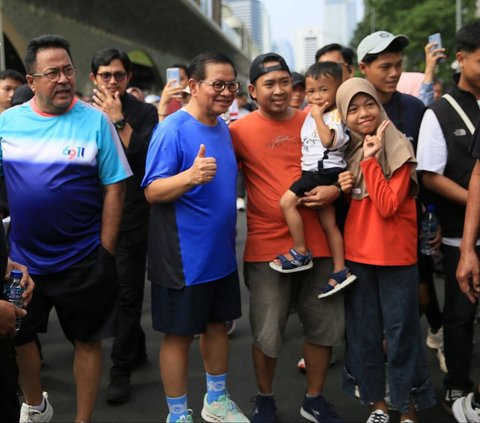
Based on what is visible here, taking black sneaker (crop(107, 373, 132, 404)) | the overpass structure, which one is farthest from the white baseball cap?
the overpass structure

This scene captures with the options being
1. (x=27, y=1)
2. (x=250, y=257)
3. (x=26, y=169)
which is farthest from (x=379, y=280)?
(x=27, y=1)

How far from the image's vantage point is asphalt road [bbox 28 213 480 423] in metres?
3.70

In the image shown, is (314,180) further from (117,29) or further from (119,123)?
(117,29)

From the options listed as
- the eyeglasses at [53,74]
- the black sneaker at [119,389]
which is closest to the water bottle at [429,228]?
the black sneaker at [119,389]

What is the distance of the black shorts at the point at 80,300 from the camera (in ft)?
10.4

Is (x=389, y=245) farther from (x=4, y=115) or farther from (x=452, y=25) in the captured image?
(x=452, y=25)

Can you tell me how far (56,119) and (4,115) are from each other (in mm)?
303

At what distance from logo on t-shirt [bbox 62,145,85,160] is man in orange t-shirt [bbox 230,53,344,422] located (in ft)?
2.86

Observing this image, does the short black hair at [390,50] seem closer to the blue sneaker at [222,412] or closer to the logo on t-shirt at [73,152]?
the logo on t-shirt at [73,152]

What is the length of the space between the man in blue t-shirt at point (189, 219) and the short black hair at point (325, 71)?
1.77 ft

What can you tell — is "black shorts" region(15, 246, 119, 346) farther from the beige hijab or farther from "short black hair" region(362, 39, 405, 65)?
"short black hair" region(362, 39, 405, 65)

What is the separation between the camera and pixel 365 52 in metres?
3.76

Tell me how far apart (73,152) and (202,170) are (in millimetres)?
701

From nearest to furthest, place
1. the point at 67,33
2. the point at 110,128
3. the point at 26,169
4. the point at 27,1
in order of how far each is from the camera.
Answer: the point at 26,169 → the point at 110,128 → the point at 27,1 → the point at 67,33
